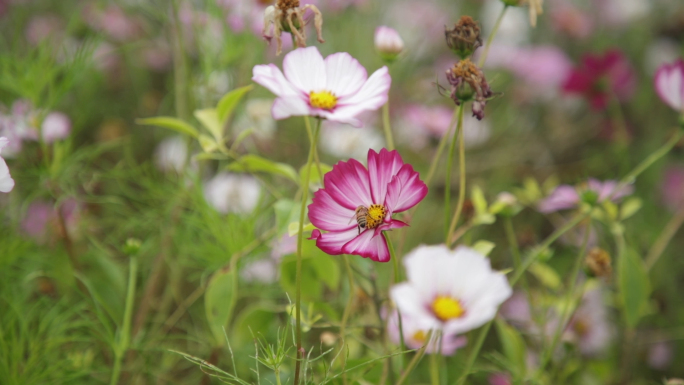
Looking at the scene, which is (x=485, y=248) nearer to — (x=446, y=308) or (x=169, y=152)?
(x=446, y=308)

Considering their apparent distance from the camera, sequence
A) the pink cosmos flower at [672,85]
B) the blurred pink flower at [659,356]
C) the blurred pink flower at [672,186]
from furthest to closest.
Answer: the blurred pink flower at [672,186]
the blurred pink flower at [659,356]
the pink cosmos flower at [672,85]

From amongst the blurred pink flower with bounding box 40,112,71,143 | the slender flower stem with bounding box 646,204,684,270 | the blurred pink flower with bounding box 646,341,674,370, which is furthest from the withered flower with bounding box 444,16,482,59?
the blurred pink flower with bounding box 646,341,674,370

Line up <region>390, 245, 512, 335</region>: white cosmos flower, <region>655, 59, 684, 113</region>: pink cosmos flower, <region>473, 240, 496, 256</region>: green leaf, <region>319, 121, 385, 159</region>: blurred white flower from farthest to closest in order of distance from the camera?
<region>319, 121, 385, 159</region>: blurred white flower, <region>655, 59, 684, 113</region>: pink cosmos flower, <region>473, 240, 496, 256</region>: green leaf, <region>390, 245, 512, 335</region>: white cosmos flower

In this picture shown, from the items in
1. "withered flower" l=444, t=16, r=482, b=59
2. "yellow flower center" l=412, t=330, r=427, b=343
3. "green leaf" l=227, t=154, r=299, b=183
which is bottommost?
"yellow flower center" l=412, t=330, r=427, b=343

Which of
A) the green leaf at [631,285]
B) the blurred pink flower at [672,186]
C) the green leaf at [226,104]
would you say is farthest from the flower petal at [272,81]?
the blurred pink flower at [672,186]

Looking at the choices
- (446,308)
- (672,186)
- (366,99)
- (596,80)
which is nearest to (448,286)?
(446,308)

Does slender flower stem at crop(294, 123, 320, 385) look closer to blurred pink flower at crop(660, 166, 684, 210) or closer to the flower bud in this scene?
the flower bud

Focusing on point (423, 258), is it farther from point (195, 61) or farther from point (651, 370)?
point (195, 61)

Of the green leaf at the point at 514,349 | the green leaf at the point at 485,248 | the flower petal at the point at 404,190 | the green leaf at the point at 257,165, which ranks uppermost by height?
the flower petal at the point at 404,190

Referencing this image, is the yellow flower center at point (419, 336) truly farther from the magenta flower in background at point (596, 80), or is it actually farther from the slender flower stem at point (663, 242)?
the magenta flower in background at point (596, 80)
